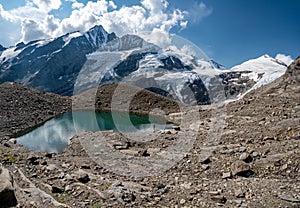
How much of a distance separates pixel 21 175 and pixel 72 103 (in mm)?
55261

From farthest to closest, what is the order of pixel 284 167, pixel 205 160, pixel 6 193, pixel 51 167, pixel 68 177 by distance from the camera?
pixel 205 160
pixel 51 167
pixel 284 167
pixel 68 177
pixel 6 193

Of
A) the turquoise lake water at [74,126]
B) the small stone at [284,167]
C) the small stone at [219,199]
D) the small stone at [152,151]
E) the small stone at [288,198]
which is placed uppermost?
the turquoise lake water at [74,126]

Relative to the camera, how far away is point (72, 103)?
70000mm

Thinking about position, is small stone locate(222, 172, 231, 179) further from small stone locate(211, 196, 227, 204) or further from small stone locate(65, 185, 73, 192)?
small stone locate(65, 185, 73, 192)

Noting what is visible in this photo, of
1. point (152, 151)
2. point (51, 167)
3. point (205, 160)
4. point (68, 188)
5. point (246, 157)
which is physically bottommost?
point (68, 188)

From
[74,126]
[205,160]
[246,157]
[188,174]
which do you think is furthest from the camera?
[74,126]

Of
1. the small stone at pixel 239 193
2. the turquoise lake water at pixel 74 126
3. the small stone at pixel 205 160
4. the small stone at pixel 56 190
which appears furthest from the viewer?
the turquoise lake water at pixel 74 126

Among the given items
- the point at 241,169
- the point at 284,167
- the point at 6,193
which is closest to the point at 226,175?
the point at 241,169

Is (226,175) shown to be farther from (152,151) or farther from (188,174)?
(152,151)

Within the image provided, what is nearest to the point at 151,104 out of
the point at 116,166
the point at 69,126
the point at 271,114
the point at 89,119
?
Answer: the point at 89,119

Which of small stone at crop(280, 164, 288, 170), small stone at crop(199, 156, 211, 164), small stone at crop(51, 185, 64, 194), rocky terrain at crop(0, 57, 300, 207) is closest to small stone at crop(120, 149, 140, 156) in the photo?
rocky terrain at crop(0, 57, 300, 207)

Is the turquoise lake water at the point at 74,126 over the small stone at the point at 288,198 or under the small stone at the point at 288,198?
over

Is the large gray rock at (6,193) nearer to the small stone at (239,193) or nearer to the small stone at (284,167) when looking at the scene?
the small stone at (239,193)

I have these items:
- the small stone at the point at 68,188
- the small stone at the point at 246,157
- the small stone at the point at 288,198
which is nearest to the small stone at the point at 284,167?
the small stone at the point at 246,157
